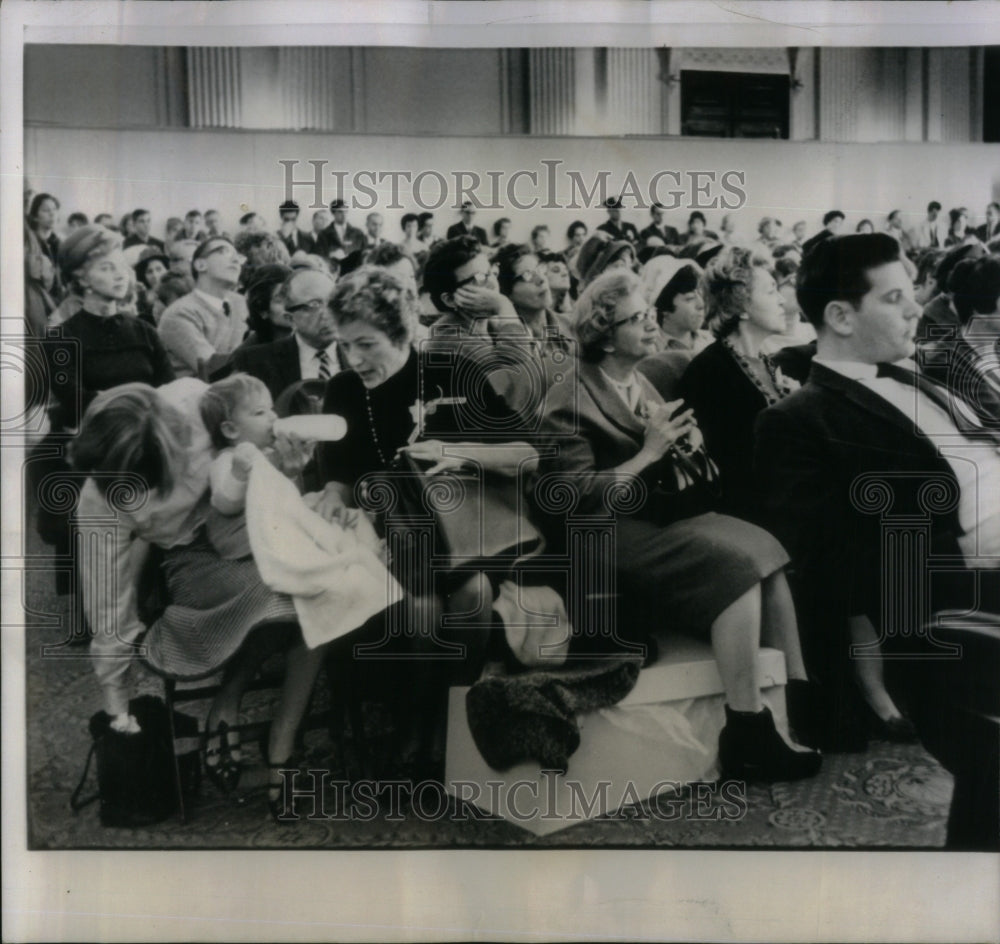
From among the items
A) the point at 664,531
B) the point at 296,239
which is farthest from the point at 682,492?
the point at 296,239

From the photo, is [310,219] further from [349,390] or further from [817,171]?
[817,171]

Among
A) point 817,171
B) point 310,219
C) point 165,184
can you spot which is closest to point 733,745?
point 817,171

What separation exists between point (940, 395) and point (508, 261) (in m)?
1.89

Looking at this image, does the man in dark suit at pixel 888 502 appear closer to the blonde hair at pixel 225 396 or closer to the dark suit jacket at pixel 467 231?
the dark suit jacket at pixel 467 231

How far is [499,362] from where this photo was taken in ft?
13.6

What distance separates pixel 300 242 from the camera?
4184 mm

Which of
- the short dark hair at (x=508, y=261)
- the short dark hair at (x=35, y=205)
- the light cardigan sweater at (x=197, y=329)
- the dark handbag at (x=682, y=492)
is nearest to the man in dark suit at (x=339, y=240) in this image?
the light cardigan sweater at (x=197, y=329)

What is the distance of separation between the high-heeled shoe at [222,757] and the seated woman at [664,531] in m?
1.63

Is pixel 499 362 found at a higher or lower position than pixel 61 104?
lower

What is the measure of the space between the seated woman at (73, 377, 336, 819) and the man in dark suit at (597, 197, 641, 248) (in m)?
1.58

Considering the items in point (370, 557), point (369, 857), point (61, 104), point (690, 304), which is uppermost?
point (61, 104)

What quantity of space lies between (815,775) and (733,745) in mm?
365

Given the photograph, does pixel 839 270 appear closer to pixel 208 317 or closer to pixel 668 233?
pixel 668 233

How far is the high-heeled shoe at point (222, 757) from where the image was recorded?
13.7 feet
